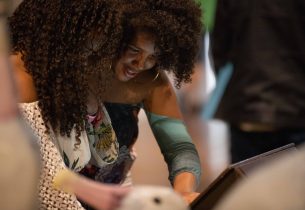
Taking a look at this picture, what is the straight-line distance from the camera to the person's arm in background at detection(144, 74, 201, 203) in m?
1.22

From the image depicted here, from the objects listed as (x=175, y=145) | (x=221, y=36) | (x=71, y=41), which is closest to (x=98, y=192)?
(x=71, y=41)

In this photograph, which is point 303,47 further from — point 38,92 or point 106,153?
point 38,92

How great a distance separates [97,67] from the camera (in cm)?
105

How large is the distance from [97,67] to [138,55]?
9 cm

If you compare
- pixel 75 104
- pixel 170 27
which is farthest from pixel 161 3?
pixel 75 104

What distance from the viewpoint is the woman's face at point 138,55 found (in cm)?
109

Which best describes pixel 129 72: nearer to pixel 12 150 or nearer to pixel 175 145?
pixel 175 145

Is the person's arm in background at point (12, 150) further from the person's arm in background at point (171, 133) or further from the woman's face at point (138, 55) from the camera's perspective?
the person's arm in background at point (171, 133)

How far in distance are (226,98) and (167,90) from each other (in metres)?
0.21

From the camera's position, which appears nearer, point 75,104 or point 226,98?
point 75,104

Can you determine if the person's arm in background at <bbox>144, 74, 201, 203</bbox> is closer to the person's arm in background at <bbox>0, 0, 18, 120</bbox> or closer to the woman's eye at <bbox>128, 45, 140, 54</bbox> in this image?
the woman's eye at <bbox>128, 45, 140, 54</bbox>

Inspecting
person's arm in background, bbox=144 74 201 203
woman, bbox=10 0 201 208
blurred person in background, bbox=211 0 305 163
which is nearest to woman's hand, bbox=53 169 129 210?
woman, bbox=10 0 201 208

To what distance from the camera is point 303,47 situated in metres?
1.33

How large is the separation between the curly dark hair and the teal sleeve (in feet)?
0.76
